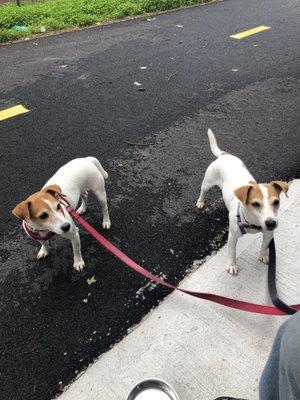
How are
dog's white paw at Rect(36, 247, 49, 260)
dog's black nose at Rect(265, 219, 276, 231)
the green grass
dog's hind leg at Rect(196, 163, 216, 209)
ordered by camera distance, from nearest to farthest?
dog's black nose at Rect(265, 219, 276, 231)
dog's white paw at Rect(36, 247, 49, 260)
dog's hind leg at Rect(196, 163, 216, 209)
the green grass

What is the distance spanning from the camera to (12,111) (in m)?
6.10

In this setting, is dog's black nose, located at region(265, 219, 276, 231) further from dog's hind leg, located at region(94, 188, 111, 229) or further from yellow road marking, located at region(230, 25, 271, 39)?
yellow road marking, located at region(230, 25, 271, 39)

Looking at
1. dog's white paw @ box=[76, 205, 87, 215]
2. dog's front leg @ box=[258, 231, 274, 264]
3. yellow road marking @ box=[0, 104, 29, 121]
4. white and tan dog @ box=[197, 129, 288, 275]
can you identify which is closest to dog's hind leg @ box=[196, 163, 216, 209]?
white and tan dog @ box=[197, 129, 288, 275]

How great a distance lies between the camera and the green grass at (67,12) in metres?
9.46

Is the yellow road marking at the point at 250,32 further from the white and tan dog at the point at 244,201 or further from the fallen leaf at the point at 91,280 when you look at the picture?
the fallen leaf at the point at 91,280

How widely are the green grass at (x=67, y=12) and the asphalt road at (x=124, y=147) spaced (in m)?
0.58

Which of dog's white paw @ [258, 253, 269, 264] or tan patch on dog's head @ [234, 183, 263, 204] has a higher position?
tan patch on dog's head @ [234, 183, 263, 204]

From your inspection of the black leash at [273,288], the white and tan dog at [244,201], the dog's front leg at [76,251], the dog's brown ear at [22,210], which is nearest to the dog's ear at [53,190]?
the dog's brown ear at [22,210]

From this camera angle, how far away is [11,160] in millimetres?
5023

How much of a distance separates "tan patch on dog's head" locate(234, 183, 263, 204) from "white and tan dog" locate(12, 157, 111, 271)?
4.55ft

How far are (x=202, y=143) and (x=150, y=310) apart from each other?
9.40ft

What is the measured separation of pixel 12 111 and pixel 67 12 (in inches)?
211

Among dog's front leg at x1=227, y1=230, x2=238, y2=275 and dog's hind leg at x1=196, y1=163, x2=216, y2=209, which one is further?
dog's hind leg at x1=196, y1=163, x2=216, y2=209

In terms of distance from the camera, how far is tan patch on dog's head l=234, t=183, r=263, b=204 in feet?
9.40
